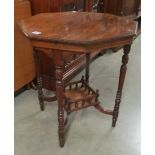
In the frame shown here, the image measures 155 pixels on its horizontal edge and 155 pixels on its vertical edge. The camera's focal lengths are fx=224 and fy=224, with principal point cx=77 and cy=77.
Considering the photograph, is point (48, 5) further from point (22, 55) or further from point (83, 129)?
point (83, 129)

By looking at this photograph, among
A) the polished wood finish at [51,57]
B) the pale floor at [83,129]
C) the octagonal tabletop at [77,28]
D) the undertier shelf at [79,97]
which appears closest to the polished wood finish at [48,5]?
the polished wood finish at [51,57]

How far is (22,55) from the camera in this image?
187 centimetres

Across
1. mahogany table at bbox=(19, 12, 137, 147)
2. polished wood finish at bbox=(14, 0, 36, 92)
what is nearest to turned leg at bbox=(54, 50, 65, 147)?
mahogany table at bbox=(19, 12, 137, 147)

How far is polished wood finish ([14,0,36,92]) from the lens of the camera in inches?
67.8

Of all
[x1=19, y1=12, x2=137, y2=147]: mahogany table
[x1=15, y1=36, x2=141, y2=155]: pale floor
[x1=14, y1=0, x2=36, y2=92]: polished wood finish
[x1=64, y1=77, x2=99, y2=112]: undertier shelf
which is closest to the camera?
[x1=19, y1=12, x2=137, y2=147]: mahogany table

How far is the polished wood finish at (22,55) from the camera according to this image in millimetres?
1722

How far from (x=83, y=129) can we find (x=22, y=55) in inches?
31.0

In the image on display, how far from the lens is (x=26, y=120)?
1728 mm

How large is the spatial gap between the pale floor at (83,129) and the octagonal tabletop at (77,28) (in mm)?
739

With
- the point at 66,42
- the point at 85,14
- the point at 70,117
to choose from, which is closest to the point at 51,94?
the point at 70,117

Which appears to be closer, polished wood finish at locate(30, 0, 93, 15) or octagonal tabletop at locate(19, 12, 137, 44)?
octagonal tabletop at locate(19, 12, 137, 44)

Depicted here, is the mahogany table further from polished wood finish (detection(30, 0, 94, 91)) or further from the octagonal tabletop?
polished wood finish (detection(30, 0, 94, 91))

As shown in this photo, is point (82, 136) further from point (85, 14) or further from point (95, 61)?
point (95, 61)

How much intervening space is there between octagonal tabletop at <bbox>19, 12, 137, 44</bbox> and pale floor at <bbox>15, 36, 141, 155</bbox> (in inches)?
29.1
